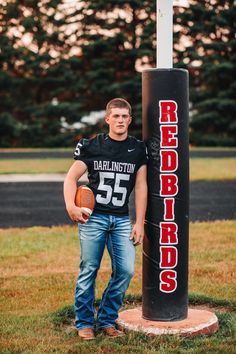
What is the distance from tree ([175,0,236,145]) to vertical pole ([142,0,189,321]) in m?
32.8

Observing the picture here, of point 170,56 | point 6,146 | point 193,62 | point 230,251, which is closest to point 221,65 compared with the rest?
point 193,62

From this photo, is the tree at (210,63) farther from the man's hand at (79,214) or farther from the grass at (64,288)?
the man's hand at (79,214)

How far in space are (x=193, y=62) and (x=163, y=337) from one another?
35.5m

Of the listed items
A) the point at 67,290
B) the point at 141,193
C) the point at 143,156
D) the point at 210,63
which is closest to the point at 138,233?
the point at 141,193

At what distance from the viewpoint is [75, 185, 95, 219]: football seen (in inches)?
182

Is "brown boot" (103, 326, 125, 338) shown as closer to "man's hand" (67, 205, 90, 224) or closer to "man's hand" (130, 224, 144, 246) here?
"man's hand" (130, 224, 144, 246)

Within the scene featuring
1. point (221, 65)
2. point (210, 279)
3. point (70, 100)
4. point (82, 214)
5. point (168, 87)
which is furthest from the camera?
point (70, 100)

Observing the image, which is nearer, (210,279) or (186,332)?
(186,332)

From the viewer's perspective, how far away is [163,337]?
475 centimetres

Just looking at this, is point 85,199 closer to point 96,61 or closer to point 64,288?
point 64,288

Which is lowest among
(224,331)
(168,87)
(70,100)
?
(224,331)

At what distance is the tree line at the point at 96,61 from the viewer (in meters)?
38.0

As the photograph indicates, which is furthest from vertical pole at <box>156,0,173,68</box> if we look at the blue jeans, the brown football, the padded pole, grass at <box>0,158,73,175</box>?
grass at <box>0,158,73,175</box>

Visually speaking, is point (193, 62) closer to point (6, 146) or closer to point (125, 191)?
point (6, 146)
